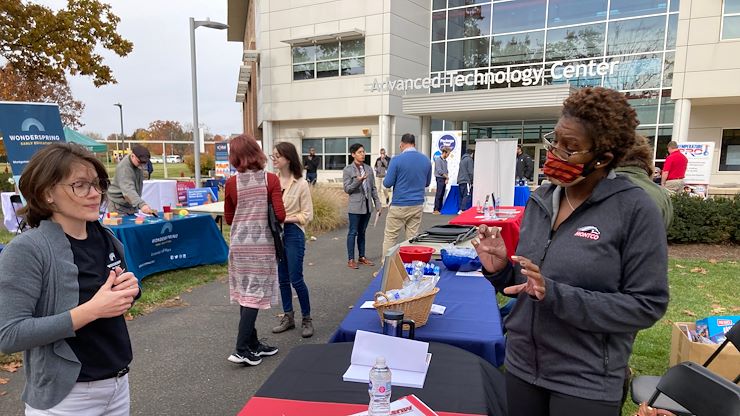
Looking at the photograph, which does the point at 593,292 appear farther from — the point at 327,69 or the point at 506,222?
the point at 327,69

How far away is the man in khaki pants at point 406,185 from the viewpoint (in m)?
5.94

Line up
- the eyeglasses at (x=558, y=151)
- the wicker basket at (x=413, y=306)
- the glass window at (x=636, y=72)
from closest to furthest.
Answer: the eyeglasses at (x=558, y=151) → the wicker basket at (x=413, y=306) → the glass window at (x=636, y=72)

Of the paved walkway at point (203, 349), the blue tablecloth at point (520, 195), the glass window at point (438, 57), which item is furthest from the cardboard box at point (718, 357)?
the glass window at point (438, 57)

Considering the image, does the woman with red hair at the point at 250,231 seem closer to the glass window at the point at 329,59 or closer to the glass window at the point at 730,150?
the glass window at the point at 329,59

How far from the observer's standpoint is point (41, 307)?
5.19 feet

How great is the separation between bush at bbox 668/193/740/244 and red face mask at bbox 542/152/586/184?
24.6ft

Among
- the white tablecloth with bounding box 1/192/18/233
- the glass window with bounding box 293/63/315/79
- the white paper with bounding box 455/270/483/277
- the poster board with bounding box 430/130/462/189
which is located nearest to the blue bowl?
the white paper with bounding box 455/270/483/277

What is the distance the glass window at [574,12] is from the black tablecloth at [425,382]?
1794 cm

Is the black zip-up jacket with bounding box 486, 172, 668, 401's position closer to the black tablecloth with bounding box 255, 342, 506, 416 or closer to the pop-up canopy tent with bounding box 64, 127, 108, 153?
the black tablecloth with bounding box 255, 342, 506, 416

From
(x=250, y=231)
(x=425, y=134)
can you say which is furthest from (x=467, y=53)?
(x=250, y=231)

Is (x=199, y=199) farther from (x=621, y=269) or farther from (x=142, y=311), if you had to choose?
(x=621, y=269)

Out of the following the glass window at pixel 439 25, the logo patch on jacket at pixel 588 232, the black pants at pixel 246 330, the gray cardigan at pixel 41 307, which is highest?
the glass window at pixel 439 25

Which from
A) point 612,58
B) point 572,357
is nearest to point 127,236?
point 572,357

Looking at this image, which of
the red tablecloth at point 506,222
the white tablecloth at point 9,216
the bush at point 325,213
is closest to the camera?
the red tablecloth at point 506,222
